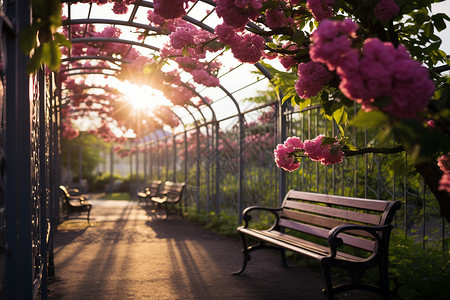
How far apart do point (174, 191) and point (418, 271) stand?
9.34 m

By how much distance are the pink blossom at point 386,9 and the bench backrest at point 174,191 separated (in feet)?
32.4

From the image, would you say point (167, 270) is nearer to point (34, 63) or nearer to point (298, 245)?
point (298, 245)

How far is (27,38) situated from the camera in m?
1.89

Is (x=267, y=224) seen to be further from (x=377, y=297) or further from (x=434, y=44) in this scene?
(x=434, y=44)

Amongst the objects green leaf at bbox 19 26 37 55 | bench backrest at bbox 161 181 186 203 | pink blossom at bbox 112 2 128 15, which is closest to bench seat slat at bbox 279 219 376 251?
green leaf at bbox 19 26 37 55

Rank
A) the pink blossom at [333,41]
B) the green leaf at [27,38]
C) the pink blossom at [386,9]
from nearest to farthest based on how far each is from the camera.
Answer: the pink blossom at [333,41], the green leaf at [27,38], the pink blossom at [386,9]

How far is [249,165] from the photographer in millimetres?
8719

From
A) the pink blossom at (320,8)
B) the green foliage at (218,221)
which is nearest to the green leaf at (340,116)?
the pink blossom at (320,8)

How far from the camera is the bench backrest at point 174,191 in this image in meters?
11.8

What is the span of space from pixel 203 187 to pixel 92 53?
4838mm

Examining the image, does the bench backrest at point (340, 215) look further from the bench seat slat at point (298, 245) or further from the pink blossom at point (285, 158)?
the pink blossom at point (285, 158)

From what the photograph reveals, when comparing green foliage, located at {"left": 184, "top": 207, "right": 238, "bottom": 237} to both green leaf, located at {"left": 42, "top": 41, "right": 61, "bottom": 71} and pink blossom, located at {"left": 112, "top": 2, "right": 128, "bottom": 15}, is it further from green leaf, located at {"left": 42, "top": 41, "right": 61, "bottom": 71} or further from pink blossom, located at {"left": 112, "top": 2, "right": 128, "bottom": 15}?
green leaf, located at {"left": 42, "top": 41, "right": 61, "bottom": 71}

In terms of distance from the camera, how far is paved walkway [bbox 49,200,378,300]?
14.7ft

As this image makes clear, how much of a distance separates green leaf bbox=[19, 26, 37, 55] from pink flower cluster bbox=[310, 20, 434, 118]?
3.80 feet
